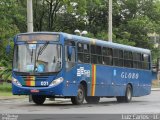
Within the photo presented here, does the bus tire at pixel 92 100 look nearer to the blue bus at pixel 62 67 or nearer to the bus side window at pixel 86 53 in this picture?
the blue bus at pixel 62 67

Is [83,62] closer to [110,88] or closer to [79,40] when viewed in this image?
[79,40]

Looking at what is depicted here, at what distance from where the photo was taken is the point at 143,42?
62.0m

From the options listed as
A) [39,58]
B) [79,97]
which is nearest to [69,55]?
[39,58]

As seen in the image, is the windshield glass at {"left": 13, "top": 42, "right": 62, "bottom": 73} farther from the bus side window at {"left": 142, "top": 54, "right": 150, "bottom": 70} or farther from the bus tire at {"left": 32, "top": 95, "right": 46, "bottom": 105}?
the bus side window at {"left": 142, "top": 54, "right": 150, "bottom": 70}

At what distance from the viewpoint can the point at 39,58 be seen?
23.6 metres

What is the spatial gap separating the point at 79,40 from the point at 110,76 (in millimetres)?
3992

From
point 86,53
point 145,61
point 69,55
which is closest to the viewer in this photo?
point 69,55

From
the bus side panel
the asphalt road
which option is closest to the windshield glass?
the bus side panel

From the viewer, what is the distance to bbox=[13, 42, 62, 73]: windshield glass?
23.5 meters

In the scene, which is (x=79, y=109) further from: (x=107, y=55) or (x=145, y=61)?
(x=145, y=61)

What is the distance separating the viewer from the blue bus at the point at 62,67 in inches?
923

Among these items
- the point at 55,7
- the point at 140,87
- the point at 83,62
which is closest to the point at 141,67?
the point at 140,87

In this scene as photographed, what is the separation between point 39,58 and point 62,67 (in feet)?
3.55

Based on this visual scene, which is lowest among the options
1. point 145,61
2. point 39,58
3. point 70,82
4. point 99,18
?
point 70,82
